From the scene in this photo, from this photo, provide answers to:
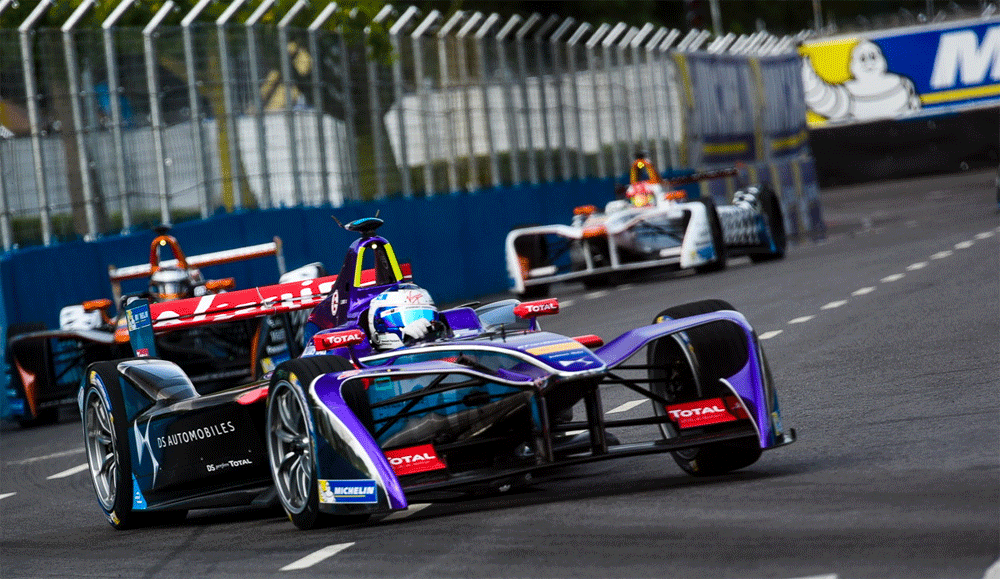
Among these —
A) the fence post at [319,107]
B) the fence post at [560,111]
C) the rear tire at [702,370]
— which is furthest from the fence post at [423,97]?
the rear tire at [702,370]

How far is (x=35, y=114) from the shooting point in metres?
18.4

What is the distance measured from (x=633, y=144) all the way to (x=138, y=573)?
99.4 ft

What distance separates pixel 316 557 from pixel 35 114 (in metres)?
12.5

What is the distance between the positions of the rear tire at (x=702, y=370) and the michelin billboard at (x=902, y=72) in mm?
53540

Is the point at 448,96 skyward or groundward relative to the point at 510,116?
skyward

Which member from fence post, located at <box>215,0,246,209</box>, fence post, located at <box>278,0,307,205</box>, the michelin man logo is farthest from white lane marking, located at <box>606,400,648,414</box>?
the michelin man logo

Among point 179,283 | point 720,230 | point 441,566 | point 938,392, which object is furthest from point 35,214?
point 441,566

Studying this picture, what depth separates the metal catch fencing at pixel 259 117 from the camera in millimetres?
18484

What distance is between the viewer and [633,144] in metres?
36.9

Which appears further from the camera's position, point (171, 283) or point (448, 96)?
point (448, 96)

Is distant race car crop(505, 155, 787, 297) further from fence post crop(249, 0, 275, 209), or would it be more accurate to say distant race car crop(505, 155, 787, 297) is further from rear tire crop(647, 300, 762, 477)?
rear tire crop(647, 300, 762, 477)

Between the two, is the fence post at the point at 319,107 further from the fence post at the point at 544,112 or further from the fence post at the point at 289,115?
the fence post at the point at 544,112

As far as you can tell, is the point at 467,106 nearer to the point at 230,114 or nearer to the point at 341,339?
the point at 230,114

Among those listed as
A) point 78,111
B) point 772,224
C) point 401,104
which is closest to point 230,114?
point 78,111
